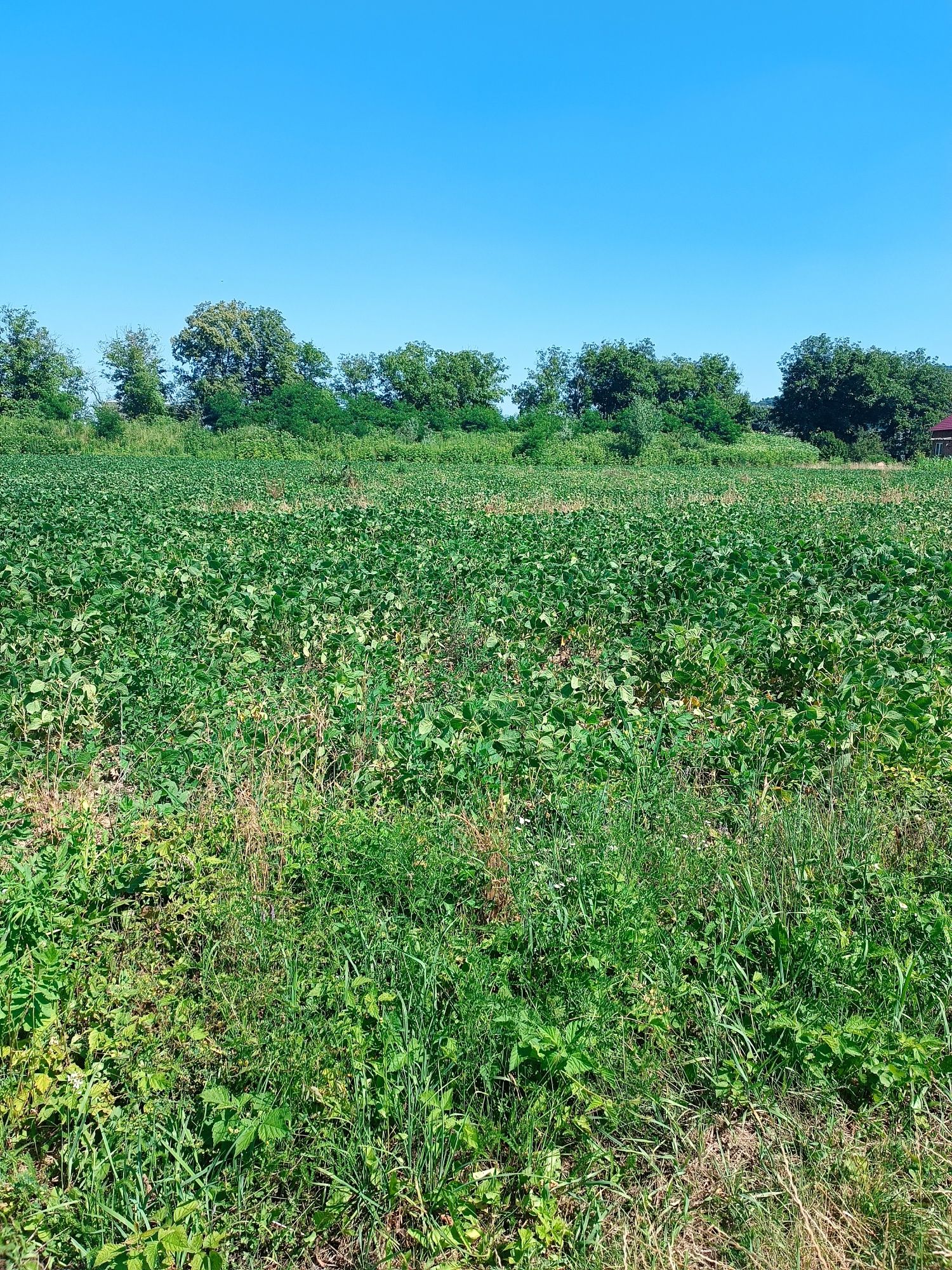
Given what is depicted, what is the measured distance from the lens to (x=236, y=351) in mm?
72000

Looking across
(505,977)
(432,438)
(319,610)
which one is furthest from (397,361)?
(505,977)

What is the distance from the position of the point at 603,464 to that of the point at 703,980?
4635 centimetres

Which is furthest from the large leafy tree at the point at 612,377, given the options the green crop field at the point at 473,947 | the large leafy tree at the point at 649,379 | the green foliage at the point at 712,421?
the green crop field at the point at 473,947

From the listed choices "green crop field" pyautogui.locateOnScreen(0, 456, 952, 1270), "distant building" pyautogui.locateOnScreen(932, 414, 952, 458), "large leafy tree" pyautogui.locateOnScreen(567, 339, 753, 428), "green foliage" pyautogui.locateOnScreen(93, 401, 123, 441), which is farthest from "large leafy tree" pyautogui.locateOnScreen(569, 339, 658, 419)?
"green crop field" pyautogui.locateOnScreen(0, 456, 952, 1270)

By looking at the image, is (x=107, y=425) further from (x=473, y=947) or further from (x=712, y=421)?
(x=473, y=947)

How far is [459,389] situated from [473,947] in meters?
70.7

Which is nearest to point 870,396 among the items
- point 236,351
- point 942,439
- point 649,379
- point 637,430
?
point 942,439

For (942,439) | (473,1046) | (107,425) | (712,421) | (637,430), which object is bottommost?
(473,1046)

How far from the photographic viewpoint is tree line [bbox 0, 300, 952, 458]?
182ft

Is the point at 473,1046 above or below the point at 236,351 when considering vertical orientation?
below

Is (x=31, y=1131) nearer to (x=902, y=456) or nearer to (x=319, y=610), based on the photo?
(x=319, y=610)

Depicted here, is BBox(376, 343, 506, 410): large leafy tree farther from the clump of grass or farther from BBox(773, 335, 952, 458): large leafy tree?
the clump of grass

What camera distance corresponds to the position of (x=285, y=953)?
274cm

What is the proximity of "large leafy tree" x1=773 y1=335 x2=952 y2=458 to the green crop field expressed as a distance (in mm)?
69230
